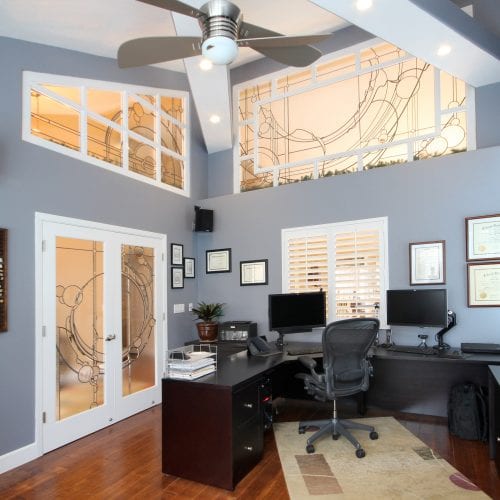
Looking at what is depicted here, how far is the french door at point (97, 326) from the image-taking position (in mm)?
3583

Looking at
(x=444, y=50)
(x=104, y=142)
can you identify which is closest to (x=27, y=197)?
(x=104, y=142)

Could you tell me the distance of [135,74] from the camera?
467 centimetres

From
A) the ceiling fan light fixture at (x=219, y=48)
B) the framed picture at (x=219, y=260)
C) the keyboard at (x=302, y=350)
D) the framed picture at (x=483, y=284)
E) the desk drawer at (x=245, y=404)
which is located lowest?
the desk drawer at (x=245, y=404)

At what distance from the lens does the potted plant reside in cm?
504

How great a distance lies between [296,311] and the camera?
14.4ft

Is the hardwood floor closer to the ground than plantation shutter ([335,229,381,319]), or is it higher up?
closer to the ground

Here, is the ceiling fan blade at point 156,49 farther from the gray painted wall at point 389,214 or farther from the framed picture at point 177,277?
the framed picture at point 177,277

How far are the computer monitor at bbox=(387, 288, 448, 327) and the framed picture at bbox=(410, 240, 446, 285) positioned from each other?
0.23 meters

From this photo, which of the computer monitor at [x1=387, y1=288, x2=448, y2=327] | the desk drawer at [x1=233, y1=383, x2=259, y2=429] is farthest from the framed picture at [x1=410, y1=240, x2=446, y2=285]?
the desk drawer at [x1=233, y1=383, x2=259, y2=429]

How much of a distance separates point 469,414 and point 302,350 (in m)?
1.63

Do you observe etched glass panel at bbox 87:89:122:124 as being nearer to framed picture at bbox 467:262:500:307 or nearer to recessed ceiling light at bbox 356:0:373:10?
recessed ceiling light at bbox 356:0:373:10

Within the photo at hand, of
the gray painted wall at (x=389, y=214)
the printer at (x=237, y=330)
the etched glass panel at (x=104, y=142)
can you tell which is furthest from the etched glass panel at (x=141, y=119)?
the printer at (x=237, y=330)

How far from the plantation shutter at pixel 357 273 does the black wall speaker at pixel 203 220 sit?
181cm

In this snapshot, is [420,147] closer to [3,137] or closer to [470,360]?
[470,360]
